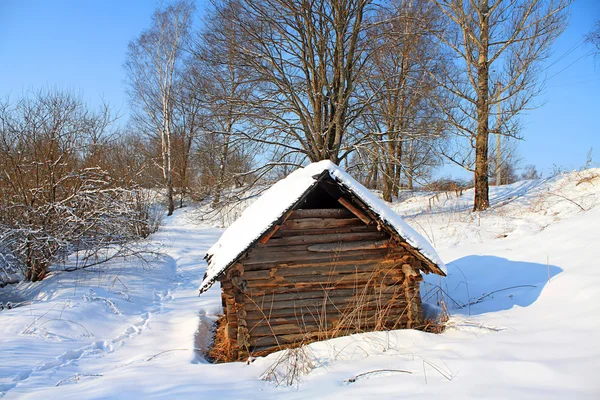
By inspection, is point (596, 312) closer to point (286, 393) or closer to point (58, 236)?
point (286, 393)

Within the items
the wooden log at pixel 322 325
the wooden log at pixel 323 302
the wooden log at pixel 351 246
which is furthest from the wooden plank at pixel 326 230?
the wooden log at pixel 322 325

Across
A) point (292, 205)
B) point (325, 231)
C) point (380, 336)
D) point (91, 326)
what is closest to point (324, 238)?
point (325, 231)

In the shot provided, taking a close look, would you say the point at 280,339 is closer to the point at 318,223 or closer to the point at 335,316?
the point at 335,316

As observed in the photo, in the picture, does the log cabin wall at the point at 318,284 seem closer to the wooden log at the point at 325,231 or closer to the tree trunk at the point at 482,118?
the wooden log at the point at 325,231

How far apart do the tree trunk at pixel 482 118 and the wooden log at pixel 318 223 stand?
29.6 ft

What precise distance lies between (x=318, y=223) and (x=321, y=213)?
0.17m

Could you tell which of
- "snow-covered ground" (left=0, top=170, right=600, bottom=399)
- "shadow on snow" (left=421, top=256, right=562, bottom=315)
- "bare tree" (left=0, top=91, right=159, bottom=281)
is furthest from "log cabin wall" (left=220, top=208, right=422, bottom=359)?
"bare tree" (left=0, top=91, right=159, bottom=281)

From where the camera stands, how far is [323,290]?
573 cm

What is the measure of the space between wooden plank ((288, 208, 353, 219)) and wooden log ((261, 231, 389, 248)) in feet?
1.01

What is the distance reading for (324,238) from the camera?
18.7 ft

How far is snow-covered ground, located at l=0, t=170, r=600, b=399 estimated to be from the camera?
337 centimetres

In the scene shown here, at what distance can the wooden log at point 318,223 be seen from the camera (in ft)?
18.2

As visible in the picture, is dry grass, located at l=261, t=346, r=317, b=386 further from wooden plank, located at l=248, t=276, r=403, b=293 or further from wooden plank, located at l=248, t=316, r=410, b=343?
wooden plank, located at l=248, t=276, r=403, b=293

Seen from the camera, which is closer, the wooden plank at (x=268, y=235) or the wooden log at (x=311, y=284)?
the wooden plank at (x=268, y=235)
